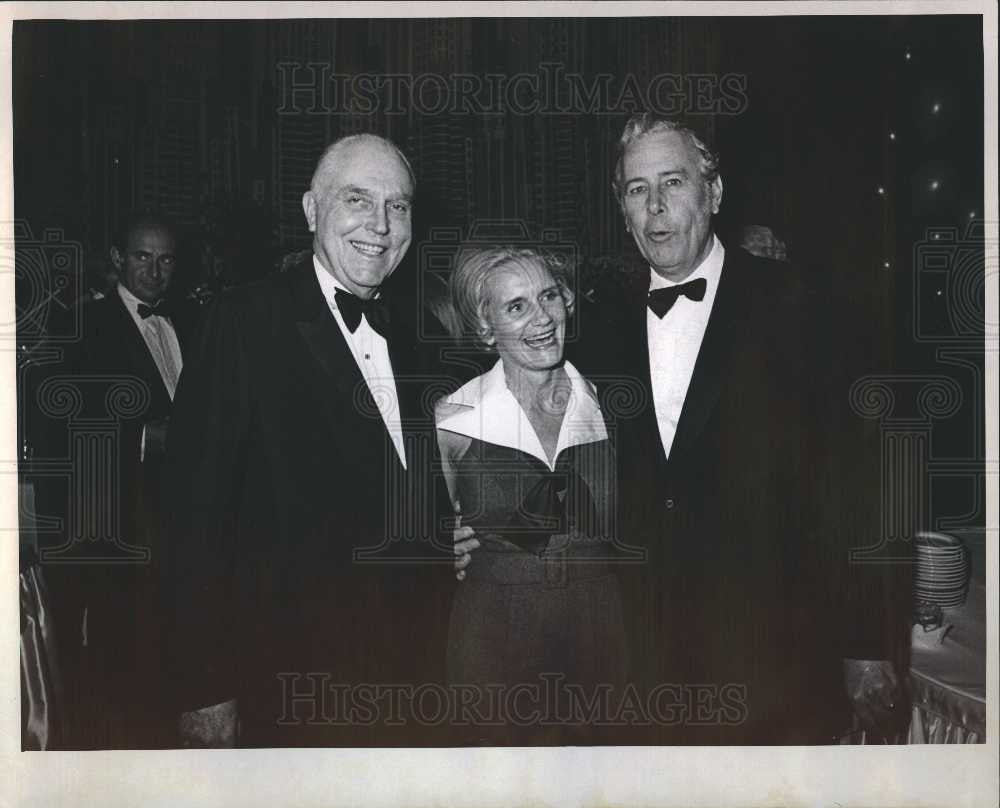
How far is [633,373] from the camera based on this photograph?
3033mm

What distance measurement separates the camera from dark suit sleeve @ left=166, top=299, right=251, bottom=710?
298 centimetres

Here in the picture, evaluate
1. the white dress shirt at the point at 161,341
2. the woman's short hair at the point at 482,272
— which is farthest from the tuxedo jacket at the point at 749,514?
the white dress shirt at the point at 161,341

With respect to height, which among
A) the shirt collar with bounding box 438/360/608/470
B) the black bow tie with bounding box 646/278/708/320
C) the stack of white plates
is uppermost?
the black bow tie with bounding box 646/278/708/320

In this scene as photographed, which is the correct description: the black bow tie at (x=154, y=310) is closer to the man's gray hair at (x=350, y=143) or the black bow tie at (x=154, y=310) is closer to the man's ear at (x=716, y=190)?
the man's gray hair at (x=350, y=143)

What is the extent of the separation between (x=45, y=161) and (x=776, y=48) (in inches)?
87.3

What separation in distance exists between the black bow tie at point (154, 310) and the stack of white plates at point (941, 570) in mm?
2372

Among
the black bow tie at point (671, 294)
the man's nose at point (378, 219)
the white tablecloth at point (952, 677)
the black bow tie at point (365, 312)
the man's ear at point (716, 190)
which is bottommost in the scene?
the white tablecloth at point (952, 677)

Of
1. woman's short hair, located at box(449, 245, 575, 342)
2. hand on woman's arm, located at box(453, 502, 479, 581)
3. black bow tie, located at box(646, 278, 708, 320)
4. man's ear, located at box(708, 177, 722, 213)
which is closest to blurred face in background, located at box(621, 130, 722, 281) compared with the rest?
man's ear, located at box(708, 177, 722, 213)

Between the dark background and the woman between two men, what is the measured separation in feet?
0.61

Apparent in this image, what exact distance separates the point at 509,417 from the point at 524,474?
177 millimetres

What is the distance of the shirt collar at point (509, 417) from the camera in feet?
9.91

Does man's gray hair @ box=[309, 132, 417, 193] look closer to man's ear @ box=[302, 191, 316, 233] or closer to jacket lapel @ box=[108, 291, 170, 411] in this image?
man's ear @ box=[302, 191, 316, 233]

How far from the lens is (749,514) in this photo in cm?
304

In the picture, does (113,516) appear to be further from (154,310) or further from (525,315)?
(525,315)
